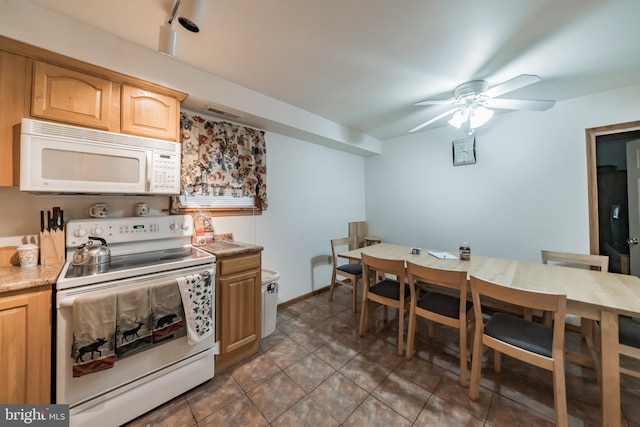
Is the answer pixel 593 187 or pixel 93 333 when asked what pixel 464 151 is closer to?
pixel 593 187

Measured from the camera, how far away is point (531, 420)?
1396 millimetres

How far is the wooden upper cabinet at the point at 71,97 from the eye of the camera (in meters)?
1.37

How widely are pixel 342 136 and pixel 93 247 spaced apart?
286 centimetres

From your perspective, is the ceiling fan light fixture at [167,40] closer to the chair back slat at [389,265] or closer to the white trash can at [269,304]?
the white trash can at [269,304]

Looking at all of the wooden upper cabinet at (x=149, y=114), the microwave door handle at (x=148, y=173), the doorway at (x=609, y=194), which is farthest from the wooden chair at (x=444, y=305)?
the wooden upper cabinet at (x=149, y=114)

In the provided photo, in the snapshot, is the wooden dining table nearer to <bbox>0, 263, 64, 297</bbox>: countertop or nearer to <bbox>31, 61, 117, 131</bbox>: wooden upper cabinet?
<bbox>0, 263, 64, 297</bbox>: countertop

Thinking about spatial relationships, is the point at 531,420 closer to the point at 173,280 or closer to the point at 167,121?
the point at 173,280

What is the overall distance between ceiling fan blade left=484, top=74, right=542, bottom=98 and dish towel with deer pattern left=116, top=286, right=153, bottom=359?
2.79m

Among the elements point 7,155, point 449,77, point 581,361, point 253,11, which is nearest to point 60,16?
point 7,155

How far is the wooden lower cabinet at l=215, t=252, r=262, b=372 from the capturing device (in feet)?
5.91

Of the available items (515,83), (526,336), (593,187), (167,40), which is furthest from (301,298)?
(593,187)

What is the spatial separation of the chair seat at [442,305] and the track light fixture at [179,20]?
2.46 metres

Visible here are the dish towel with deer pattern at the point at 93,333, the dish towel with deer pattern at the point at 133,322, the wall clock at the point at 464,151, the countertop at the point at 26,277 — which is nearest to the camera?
the countertop at the point at 26,277

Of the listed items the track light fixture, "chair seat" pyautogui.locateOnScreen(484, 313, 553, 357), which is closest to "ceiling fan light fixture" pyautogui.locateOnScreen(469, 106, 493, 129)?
"chair seat" pyautogui.locateOnScreen(484, 313, 553, 357)
